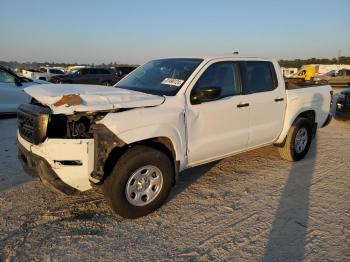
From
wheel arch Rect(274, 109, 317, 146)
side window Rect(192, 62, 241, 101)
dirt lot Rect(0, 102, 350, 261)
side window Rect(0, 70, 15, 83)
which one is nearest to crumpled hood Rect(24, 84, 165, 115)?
side window Rect(192, 62, 241, 101)

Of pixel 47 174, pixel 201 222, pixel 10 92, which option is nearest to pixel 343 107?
pixel 201 222

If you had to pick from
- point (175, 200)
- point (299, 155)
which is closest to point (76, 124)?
point (175, 200)

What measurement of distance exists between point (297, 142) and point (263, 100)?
4.69 ft

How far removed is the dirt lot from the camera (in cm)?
333

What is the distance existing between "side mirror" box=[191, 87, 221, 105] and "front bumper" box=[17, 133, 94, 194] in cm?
142

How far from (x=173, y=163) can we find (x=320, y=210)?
185 cm

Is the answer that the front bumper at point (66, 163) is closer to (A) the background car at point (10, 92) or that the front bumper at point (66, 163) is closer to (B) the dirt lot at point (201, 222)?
(B) the dirt lot at point (201, 222)

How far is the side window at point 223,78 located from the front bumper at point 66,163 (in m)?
1.63

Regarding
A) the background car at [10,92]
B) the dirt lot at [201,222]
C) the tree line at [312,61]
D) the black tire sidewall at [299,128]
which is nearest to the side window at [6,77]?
the background car at [10,92]

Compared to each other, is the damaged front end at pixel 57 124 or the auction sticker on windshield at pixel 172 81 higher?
the auction sticker on windshield at pixel 172 81

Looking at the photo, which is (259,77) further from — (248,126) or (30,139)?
(30,139)

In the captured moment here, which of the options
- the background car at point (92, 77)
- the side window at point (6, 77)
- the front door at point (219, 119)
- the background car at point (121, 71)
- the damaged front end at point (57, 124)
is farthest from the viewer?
the background car at point (121, 71)

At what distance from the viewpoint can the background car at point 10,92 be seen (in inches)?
398

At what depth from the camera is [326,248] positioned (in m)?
3.41
